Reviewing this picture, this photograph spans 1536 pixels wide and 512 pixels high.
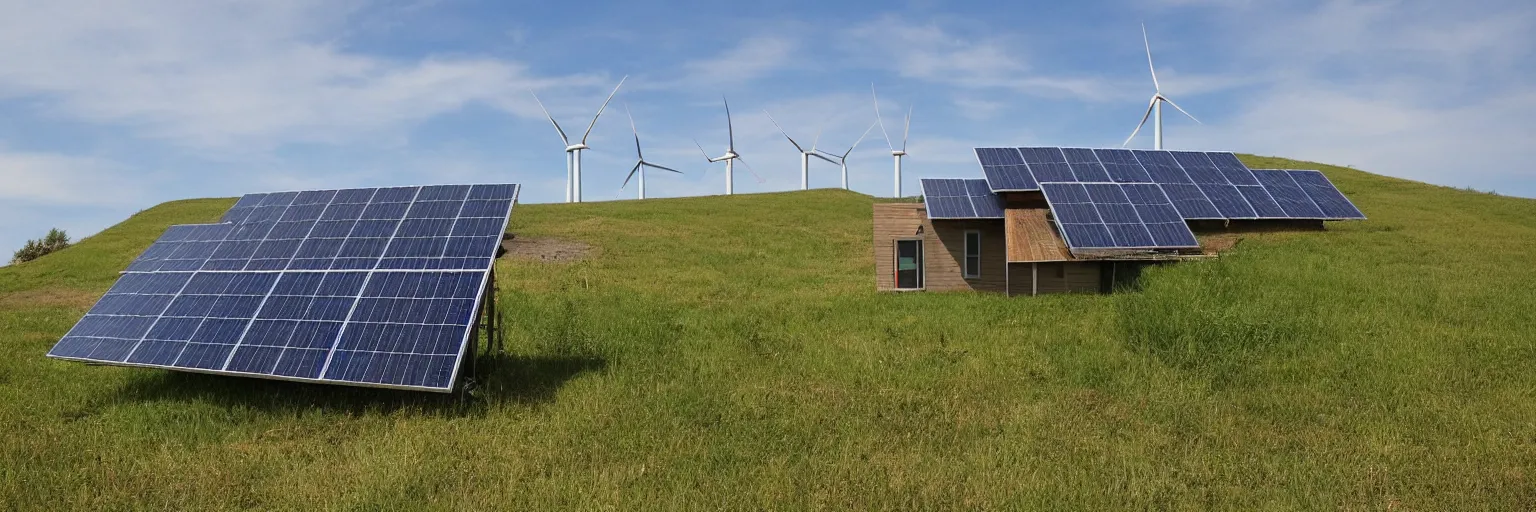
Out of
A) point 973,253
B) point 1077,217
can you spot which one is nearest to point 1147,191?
point 1077,217

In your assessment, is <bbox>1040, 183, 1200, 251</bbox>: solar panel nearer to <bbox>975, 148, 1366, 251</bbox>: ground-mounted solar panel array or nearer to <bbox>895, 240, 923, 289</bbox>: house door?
<bbox>975, 148, 1366, 251</bbox>: ground-mounted solar panel array

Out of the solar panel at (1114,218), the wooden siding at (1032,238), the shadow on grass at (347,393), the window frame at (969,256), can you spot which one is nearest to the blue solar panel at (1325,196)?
the solar panel at (1114,218)

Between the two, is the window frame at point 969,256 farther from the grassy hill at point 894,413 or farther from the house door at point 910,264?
the grassy hill at point 894,413

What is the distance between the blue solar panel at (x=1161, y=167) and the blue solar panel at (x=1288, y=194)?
134 inches

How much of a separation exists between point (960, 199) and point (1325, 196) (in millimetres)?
15831

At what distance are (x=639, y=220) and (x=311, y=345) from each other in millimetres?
41957

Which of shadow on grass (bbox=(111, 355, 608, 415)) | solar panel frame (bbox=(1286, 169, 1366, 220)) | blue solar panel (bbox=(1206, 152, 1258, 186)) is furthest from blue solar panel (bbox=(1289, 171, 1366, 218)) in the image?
shadow on grass (bbox=(111, 355, 608, 415))

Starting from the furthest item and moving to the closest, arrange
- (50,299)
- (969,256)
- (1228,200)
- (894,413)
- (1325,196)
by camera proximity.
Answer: (1325,196) → (1228,200) → (50,299) → (969,256) → (894,413)

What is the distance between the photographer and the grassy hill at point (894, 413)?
998 cm

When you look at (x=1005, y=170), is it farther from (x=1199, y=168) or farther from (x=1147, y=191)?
(x=1199, y=168)

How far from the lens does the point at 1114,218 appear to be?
26.8 meters

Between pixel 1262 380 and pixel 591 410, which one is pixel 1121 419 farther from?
pixel 591 410

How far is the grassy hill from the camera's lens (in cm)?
998

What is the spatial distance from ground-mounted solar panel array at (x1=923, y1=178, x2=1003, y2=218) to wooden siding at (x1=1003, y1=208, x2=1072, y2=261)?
88cm
